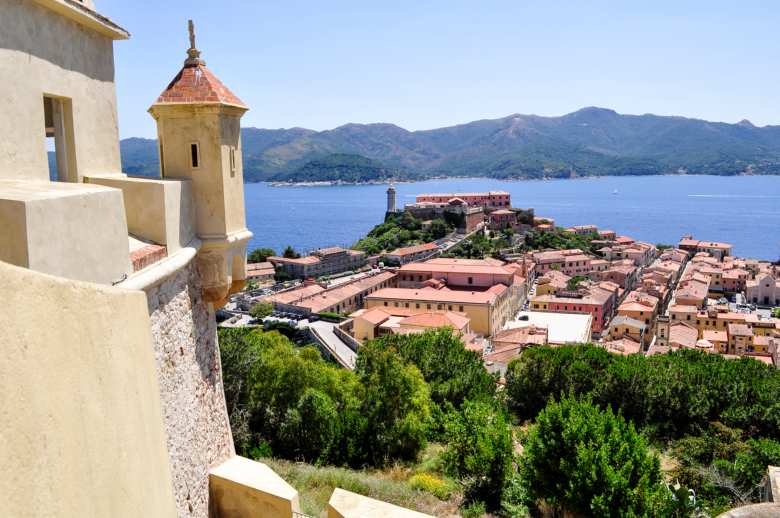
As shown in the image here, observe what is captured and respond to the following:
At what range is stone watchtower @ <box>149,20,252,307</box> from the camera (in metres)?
7.53

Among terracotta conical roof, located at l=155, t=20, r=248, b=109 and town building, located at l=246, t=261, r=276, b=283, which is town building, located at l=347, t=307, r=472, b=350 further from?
terracotta conical roof, located at l=155, t=20, r=248, b=109

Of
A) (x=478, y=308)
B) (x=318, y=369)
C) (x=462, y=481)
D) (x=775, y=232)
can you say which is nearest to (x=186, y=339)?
(x=462, y=481)

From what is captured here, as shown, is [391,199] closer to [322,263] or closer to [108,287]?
[322,263]

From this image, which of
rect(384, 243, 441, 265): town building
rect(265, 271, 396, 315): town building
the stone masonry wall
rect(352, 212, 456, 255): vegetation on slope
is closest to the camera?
the stone masonry wall

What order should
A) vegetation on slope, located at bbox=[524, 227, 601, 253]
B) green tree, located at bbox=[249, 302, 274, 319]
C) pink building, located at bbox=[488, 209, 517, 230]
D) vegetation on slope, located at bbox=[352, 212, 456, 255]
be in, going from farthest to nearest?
pink building, located at bbox=[488, 209, 517, 230] → vegetation on slope, located at bbox=[524, 227, 601, 253] → vegetation on slope, located at bbox=[352, 212, 456, 255] → green tree, located at bbox=[249, 302, 274, 319]

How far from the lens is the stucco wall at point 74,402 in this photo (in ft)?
7.48

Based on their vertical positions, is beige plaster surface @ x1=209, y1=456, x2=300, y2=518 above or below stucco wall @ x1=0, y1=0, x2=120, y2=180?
below

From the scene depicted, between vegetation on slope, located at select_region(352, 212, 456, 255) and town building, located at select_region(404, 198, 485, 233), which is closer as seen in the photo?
vegetation on slope, located at select_region(352, 212, 456, 255)

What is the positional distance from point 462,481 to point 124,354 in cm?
1036

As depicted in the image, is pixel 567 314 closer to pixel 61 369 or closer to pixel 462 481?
pixel 462 481

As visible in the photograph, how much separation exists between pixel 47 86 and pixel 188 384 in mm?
3708

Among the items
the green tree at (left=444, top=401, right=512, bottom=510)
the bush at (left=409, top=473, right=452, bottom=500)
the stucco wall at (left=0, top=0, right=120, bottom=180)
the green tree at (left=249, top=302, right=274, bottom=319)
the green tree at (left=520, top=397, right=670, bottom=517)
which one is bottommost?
the green tree at (left=249, top=302, right=274, bottom=319)

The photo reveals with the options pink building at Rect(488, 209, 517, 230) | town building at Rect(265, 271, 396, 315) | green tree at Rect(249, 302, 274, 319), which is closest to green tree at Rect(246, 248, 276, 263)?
town building at Rect(265, 271, 396, 315)

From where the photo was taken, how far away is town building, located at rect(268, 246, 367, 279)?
75.8 metres
